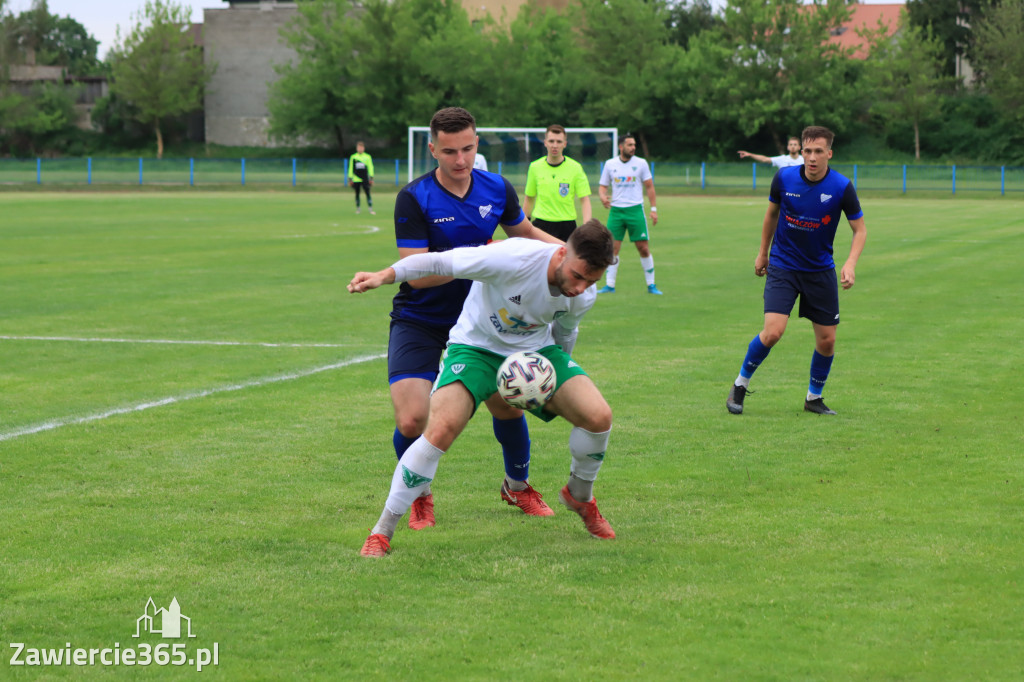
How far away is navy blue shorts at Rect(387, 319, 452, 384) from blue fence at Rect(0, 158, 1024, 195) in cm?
5130

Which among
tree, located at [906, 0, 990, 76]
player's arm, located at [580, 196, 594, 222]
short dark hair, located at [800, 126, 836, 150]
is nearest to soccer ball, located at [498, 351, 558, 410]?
short dark hair, located at [800, 126, 836, 150]

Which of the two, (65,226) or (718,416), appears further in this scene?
(65,226)

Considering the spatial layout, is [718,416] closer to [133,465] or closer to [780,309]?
[780,309]

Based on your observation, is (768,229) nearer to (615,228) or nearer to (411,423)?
(411,423)

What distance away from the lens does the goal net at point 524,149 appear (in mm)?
45781

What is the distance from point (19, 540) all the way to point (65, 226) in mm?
25313

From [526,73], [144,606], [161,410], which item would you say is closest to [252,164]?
[526,73]

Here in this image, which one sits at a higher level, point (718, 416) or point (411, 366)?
point (411, 366)

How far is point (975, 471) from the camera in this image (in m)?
6.96

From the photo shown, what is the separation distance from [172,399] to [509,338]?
439 cm

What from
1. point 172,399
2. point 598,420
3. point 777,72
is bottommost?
point 172,399

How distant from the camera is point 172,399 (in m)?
9.10

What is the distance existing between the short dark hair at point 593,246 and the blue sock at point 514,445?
1391mm
